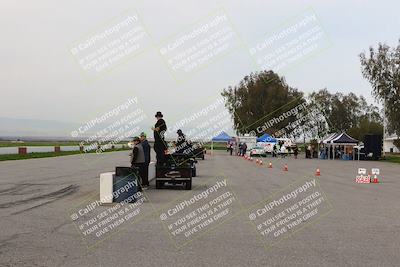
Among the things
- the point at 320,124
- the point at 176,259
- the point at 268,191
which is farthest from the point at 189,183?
the point at 320,124

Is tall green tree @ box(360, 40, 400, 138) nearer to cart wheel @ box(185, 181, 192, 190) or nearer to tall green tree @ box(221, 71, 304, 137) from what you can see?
tall green tree @ box(221, 71, 304, 137)

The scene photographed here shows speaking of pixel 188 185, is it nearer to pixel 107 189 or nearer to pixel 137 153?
pixel 137 153

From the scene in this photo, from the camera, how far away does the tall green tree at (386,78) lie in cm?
5581

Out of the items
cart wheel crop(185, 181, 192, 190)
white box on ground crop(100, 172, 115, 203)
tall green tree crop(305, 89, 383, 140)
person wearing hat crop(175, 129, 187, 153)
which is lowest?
tall green tree crop(305, 89, 383, 140)

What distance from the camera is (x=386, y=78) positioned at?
56.6 m

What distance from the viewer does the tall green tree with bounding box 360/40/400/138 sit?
55812mm

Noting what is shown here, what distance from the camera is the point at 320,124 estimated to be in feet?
359

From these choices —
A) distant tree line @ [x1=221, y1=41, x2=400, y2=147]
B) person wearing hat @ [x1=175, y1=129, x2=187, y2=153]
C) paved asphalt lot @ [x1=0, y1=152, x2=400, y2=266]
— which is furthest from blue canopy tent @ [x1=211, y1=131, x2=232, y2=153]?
paved asphalt lot @ [x1=0, y1=152, x2=400, y2=266]

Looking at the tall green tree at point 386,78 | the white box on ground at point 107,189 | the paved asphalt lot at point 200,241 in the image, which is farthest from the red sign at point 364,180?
the tall green tree at point 386,78

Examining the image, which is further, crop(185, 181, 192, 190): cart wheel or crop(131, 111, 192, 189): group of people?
crop(185, 181, 192, 190): cart wheel

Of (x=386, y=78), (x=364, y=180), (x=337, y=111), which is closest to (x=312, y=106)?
(x=337, y=111)

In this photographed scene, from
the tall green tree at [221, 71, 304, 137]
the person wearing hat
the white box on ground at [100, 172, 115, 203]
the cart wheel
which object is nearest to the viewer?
the white box on ground at [100, 172, 115, 203]

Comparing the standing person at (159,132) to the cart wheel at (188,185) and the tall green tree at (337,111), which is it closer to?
the cart wheel at (188,185)

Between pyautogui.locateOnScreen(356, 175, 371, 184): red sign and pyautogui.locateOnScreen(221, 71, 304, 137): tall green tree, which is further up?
pyautogui.locateOnScreen(221, 71, 304, 137): tall green tree
